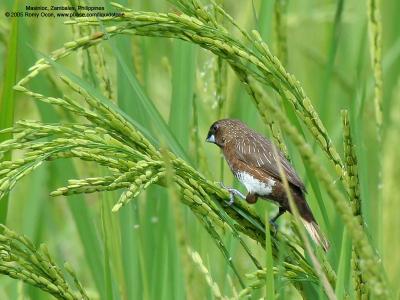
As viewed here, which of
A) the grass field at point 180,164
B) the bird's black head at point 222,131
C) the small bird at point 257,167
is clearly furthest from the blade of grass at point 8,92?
the bird's black head at point 222,131

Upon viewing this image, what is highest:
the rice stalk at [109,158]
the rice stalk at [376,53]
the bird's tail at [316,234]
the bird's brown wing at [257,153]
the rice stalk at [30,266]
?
the rice stalk at [376,53]

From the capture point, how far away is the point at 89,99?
7.48 ft

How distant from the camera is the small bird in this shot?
2.91m

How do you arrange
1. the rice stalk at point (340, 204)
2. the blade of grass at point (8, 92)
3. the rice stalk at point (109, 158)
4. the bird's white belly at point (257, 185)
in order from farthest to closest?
the bird's white belly at point (257, 185)
the blade of grass at point (8, 92)
the rice stalk at point (109, 158)
the rice stalk at point (340, 204)

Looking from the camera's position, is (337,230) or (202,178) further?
(337,230)

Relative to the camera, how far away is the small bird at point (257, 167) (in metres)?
2.91

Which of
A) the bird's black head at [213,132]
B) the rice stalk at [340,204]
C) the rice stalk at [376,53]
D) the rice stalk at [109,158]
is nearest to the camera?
the rice stalk at [340,204]

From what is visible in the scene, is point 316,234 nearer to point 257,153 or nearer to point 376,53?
point 376,53

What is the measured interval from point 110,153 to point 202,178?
21cm

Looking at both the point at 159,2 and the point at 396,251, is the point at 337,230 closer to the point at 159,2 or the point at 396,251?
the point at 396,251

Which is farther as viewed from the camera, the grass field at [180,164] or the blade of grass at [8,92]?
the blade of grass at [8,92]

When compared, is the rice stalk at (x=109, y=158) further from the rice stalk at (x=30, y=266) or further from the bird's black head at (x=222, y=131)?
the bird's black head at (x=222, y=131)

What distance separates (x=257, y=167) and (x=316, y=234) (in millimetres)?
727

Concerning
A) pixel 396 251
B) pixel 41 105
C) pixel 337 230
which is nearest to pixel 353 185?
pixel 337 230
